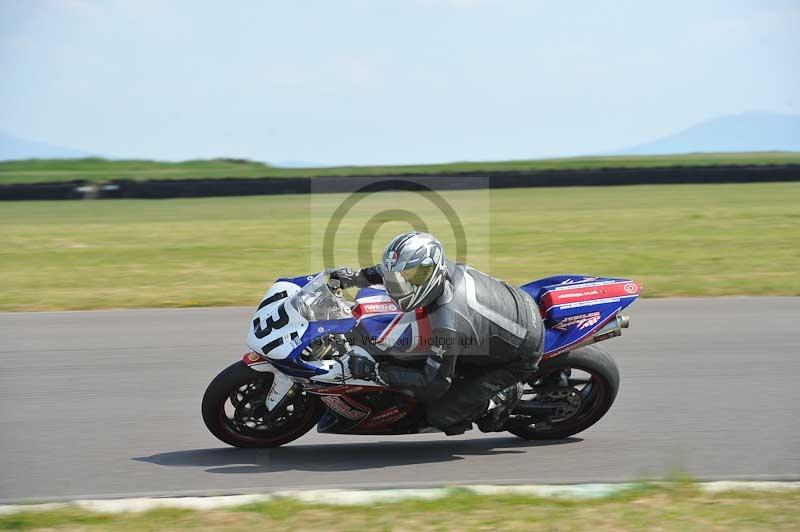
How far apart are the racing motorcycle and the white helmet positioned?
181mm

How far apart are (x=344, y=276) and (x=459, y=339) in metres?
0.88

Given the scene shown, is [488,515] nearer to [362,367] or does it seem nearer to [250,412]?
[362,367]

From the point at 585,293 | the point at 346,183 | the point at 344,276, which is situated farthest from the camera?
the point at 346,183

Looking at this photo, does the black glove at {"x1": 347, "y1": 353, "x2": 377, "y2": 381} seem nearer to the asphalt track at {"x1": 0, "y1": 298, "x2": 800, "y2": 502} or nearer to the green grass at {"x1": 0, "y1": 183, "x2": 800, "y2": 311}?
the asphalt track at {"x1": 0, "y1": 298, "x2": 800, "y2": 502}

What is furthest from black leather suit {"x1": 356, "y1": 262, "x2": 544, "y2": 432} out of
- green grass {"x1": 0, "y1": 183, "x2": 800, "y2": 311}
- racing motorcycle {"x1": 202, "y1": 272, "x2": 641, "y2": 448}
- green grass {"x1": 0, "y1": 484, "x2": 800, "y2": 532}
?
green grass {"x1": 0, "y1": 183, "x2": 800, "y2": 311}

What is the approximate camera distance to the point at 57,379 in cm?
719

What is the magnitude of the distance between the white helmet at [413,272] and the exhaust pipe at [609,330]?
3.52 feet

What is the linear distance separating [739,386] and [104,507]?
14.6 ft

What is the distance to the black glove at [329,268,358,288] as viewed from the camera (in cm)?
546

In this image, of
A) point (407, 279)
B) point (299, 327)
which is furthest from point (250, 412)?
point (407, 279)

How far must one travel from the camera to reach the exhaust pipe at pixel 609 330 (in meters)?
5.50

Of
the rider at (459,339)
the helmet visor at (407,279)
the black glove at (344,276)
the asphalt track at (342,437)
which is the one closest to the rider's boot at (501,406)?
the rider at (459,339)

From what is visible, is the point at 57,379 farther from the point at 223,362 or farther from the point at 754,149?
the point at 754,149

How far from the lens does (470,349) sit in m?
5.13
